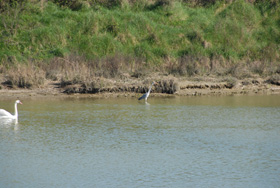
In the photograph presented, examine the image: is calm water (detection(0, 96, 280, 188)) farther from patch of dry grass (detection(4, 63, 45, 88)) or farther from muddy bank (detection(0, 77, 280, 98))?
patch of dry grass (detection(4, 63, 45, 88))

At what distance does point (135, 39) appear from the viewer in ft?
76.8

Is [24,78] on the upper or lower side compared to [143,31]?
lower

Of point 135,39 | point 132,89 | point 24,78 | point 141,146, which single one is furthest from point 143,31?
point 141,146

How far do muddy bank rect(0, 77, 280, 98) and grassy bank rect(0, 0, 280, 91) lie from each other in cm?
34

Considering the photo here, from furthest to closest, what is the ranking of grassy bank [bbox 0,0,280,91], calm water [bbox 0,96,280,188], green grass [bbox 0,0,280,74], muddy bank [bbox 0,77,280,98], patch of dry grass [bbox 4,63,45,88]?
1. green grass [bbox 0,0,280,74]
2. grassy bank [bbox 0,0,280,91]
3. patch of dry grass [bbox 4,63,45,88]
4. muddy bank [bbox 0,77,280,98]
5. calm water [bbox 0,96,280,188]

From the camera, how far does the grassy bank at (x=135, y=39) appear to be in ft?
65.1

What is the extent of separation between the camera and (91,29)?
77.6 ft

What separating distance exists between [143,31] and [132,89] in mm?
6866

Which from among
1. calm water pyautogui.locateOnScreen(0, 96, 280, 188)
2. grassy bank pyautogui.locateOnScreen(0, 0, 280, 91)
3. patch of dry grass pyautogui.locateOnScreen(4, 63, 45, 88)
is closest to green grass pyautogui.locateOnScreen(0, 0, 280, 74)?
grassy bank pyautogui.locateOnScreen(0, 0, 280, 91)

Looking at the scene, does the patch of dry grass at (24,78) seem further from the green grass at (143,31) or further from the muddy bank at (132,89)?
the green grass at (143,31)

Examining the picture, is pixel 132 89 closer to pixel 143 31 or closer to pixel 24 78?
pixel 24 78

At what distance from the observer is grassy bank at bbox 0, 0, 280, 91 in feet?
65.1

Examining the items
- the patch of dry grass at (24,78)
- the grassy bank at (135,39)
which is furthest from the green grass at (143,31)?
the patch of dry grass at (24,78)

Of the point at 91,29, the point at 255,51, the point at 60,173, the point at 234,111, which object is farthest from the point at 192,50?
the point at 60,173
